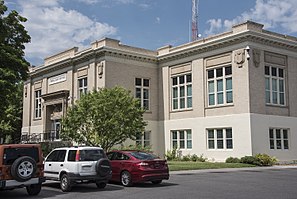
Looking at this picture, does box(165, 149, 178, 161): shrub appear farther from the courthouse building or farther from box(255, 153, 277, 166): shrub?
box(255, 153, 277, 166): shrub

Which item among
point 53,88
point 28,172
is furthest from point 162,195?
point 53,88

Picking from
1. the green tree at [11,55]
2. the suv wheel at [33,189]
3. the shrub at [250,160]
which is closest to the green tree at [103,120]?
the green tree at [11,55]

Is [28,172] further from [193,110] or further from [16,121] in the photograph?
[16,121]

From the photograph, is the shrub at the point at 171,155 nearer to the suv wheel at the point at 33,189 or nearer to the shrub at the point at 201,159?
the shrub at the point at 201,159

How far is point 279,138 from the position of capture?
32.3 meters

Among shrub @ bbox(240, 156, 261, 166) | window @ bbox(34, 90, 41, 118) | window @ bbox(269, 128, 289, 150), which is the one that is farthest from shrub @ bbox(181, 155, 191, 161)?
window @ bbox(34, 90, 41, 118)

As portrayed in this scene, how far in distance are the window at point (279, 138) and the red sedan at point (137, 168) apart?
1742 centimetres

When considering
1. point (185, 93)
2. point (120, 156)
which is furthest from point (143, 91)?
point (120, 156)

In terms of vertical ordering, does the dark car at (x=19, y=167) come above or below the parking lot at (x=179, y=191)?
above

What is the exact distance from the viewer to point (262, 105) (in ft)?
103

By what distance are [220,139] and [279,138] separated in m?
4.72

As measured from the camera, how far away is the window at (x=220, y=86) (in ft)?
106

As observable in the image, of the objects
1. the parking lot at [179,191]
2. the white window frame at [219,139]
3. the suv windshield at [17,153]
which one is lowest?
the parking lot at [179,191]

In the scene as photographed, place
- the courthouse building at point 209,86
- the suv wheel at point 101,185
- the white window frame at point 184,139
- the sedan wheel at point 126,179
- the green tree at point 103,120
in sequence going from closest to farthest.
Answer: the suv wheel at point 101,185, the sedan wheel at point 126,179, the green tree at point 103,120, the courthouse building at point 209,86, the white window frame at point 184,139
